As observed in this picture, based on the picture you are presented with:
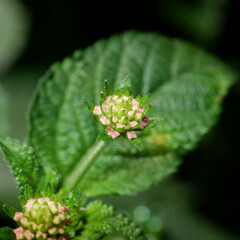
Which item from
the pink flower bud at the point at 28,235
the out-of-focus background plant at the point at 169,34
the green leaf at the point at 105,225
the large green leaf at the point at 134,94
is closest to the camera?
the pink flower bud at the point at 28,235

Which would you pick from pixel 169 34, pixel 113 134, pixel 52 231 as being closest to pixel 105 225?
pixel 52 231

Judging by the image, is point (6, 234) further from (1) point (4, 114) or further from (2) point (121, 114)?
(1) point (4, 114)

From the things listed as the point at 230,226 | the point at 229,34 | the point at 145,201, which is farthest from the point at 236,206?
the point at 229,34

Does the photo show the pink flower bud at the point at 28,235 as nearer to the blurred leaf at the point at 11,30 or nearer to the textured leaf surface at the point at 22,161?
the textured leaf surface at the point at 22,161

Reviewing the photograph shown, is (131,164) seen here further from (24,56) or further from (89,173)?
(24,56)

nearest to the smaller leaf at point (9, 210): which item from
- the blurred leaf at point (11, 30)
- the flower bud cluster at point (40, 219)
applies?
the flower bud cluster at point (40, 219)

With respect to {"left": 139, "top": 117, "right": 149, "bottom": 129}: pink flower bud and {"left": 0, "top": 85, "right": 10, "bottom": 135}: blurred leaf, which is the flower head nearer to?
{"left": 139, "top": 117, "right": 149, "bottom": 129}: pink flower bud
